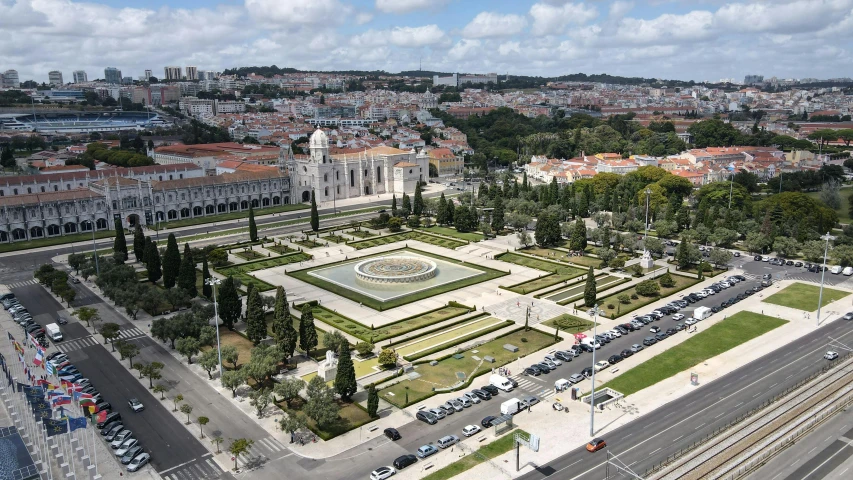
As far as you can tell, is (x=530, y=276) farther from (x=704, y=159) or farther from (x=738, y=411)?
(x=704, y=159)

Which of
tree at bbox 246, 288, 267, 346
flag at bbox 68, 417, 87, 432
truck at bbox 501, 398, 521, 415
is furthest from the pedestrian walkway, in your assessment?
truck at bbox 501, 398, 521, 415

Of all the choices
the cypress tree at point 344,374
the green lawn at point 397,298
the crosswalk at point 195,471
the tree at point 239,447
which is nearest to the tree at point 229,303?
the green lawn at point 397,298

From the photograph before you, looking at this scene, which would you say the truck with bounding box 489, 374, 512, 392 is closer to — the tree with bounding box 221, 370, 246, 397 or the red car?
the red car

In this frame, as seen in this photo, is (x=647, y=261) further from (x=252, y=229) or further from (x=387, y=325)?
(x=252, y=229)

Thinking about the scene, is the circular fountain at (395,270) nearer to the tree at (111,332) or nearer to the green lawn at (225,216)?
the tree at (111,332)

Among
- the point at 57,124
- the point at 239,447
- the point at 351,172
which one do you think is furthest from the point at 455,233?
the point at 57,124
